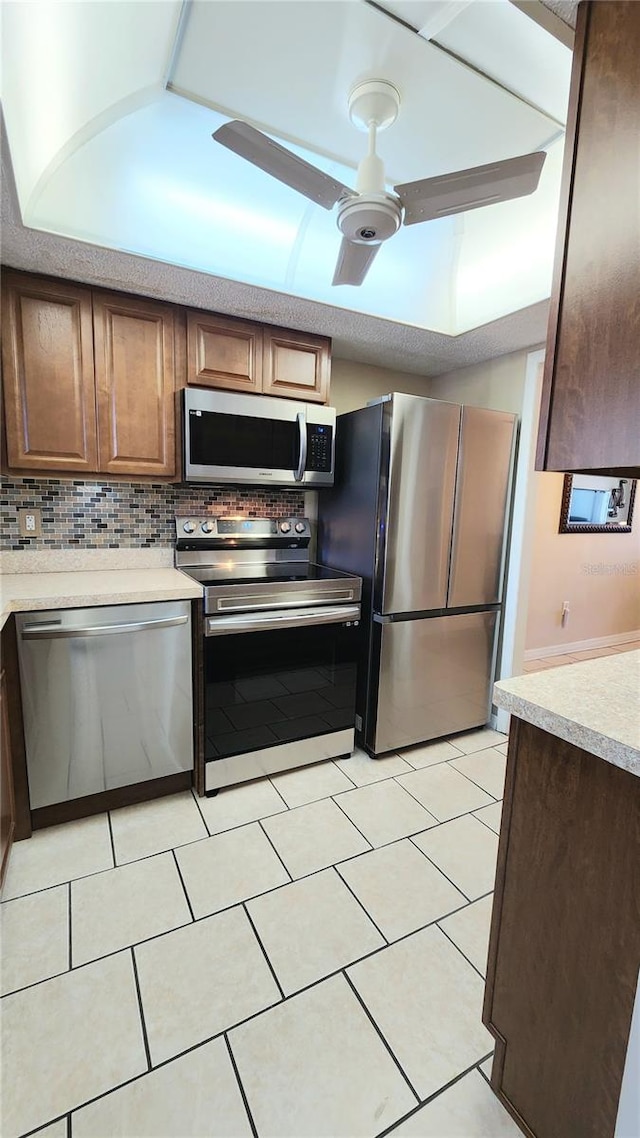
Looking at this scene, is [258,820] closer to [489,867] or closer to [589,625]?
[489,867]

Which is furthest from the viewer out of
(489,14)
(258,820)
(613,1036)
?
(258,820)

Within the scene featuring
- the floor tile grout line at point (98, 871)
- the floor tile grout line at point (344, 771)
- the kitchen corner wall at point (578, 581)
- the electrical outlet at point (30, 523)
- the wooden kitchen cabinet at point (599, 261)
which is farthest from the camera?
the kitchen corner wall at point (578, 581)

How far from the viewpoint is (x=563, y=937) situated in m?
0.91

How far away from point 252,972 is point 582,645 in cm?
422

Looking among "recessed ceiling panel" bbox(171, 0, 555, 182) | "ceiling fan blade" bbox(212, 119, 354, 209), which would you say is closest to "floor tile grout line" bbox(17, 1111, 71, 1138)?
"ceiling fan blade" bbox(212, 119, 354, 209)

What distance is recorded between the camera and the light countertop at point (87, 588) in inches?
68.1

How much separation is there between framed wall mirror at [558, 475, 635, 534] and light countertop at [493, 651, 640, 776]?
11.2 ft

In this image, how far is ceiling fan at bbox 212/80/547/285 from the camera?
3.76ft

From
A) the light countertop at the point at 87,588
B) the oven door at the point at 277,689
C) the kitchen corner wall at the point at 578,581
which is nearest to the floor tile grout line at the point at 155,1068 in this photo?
the oven door at the point at 277,689

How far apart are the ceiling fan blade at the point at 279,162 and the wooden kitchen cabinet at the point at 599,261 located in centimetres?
59

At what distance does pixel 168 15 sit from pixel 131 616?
5.89ft

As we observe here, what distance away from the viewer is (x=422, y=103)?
1429 millimetres

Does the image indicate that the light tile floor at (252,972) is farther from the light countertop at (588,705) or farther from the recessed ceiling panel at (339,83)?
the recessed ceiling panel at (339,83)

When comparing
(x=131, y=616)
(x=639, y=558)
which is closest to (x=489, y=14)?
(x=131, y=616)
